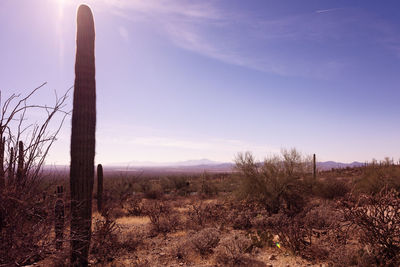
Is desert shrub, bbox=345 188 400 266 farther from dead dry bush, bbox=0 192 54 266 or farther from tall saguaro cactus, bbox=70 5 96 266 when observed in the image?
dead dry bush, bbox=0 192 54 266

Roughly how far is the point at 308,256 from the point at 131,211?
10221 mm

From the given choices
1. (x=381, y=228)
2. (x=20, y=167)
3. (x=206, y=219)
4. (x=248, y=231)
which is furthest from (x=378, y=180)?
(x=20, y=167)

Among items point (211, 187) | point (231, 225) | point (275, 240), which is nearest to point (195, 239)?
point (275, 240)

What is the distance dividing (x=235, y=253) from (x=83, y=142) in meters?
4.05

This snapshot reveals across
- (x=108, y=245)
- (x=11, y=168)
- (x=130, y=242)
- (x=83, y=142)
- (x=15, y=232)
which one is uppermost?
(x=83, y=142)

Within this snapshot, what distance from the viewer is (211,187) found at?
23.2 metres

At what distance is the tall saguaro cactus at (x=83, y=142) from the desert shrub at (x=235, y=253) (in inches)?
114

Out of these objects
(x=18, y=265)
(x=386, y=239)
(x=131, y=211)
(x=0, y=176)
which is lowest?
(x=131, y=211)

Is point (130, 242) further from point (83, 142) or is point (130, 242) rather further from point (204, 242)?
point (83, 142)

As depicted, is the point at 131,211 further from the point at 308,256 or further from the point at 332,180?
the point at 332,180

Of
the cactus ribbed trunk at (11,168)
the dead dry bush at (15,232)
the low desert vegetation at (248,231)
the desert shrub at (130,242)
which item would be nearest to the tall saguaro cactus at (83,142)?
the low desert vegetation at (248,231)

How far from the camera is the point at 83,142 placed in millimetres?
5703

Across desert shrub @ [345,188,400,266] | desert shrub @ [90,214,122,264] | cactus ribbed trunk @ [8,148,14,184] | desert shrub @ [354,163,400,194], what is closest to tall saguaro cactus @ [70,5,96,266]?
desert shrub @ [90,214,122,264]

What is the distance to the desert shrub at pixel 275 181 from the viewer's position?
11.9m
